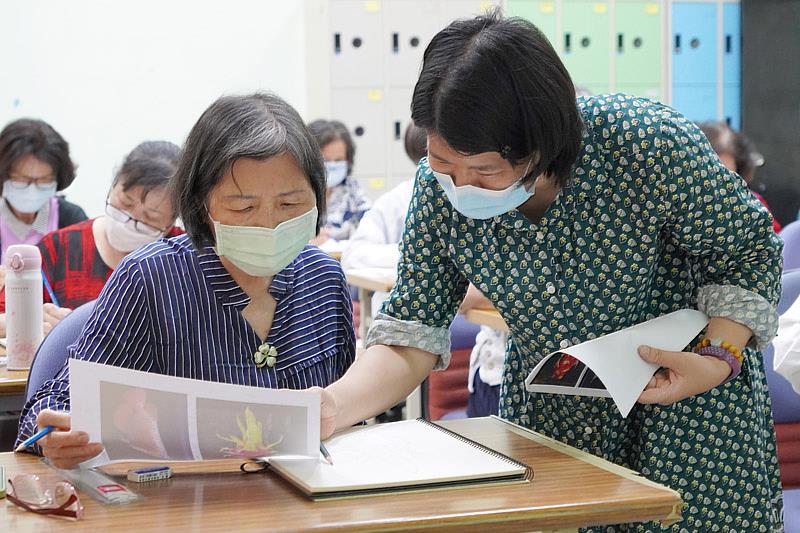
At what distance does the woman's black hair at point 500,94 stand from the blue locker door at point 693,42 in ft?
18.6

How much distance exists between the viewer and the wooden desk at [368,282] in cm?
359

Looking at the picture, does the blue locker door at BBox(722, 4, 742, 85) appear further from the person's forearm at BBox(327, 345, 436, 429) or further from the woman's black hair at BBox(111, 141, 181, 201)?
the person's forearm at BBox(327, 345, 436, 429)

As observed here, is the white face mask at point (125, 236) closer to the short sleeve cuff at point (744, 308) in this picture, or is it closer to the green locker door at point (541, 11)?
the short sleeve cuff at point (744, 308)

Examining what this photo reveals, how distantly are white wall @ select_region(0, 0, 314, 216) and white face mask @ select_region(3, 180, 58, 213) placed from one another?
211 centimetres

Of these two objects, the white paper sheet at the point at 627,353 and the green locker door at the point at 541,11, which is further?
the green locker door at the point at 541,11

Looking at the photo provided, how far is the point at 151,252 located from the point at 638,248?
2.38ft

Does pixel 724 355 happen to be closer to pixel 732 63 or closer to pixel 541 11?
pixel 541 11

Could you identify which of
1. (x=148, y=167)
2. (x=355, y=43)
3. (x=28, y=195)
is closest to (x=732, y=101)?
(x=355, y=43)

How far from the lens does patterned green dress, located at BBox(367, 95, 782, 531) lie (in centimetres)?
133

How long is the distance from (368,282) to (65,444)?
2.52m

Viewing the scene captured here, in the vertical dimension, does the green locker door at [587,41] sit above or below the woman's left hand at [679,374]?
above

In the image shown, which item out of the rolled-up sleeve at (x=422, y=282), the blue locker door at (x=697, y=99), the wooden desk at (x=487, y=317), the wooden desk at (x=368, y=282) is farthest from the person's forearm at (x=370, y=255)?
the blue locker door at (x=697, y=99)

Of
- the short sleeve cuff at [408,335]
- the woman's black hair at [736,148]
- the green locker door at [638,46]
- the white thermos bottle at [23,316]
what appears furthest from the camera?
the green locker door at [638,46]

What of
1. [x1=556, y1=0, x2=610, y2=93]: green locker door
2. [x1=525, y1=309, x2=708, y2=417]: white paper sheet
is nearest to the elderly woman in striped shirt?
[x1=525, y1=309, x2=708, y2=417]: white paper sheet
